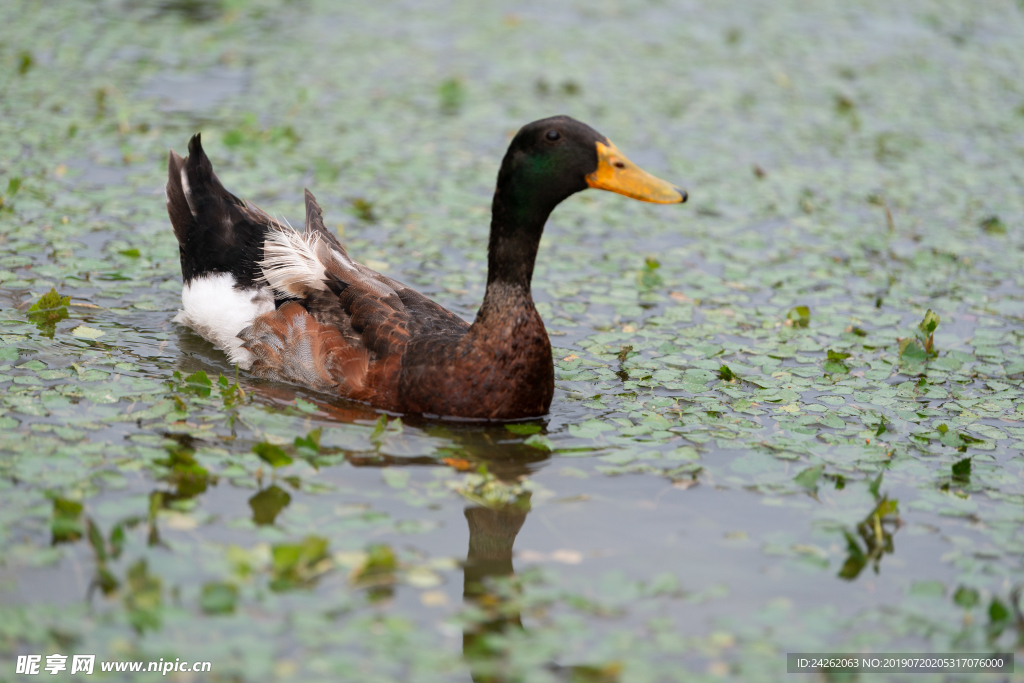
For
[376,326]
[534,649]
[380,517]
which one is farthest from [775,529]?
[376,326]

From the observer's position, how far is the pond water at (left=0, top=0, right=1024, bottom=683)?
3.71m

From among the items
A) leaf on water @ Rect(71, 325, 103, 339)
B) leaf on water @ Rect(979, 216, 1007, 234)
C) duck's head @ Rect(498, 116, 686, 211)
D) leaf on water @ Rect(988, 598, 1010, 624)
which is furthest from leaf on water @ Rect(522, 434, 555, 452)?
leaf on water @ Rect(979, 216, 1007, 234)

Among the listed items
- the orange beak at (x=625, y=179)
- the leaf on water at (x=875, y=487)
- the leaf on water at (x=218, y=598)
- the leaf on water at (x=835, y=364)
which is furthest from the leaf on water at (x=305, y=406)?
the leaf on water at (x=835, y=364)

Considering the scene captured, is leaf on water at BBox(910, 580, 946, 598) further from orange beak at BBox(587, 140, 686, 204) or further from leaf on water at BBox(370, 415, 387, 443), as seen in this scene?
leaf on water at BBox(370, 415, 387, 443)

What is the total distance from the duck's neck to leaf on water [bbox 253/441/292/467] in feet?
4.32

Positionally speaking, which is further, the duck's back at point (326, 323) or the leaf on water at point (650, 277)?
the leaf on water at point (650, 277)

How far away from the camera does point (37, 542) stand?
387 cm

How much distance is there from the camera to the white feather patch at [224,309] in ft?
19.1

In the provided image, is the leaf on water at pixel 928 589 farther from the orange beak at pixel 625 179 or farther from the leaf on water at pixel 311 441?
the leaf on water at pixel 311 441

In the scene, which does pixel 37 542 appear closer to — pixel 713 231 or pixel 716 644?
pixel 716 644

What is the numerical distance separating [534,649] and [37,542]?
1985mm

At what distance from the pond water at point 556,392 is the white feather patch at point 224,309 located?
135mm

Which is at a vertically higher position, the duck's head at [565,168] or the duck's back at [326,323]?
the duck's head at [565,168]

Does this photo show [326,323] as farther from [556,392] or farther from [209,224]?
[556,392]
